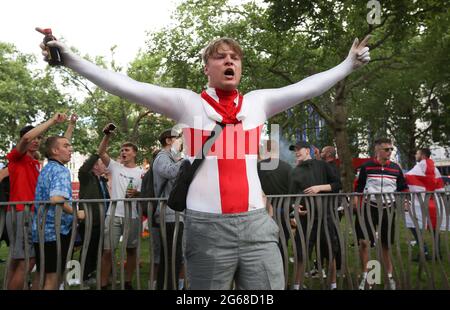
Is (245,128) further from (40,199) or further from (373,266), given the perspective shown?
(373,266)

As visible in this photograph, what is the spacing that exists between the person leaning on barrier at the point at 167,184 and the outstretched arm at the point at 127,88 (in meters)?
2.45

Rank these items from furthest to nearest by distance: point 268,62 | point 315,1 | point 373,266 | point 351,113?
1. point 351,113
2. point 268,62
3. point 315,1
4. point 373,266

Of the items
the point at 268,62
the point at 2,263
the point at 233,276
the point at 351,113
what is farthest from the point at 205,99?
the point at 351,113

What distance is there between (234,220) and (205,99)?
0.60m

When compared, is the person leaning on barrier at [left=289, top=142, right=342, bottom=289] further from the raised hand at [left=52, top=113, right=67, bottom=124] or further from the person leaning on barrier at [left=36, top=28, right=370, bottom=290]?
the person leaning on barrier at [left=36, top=28, right=370, bottom=290]

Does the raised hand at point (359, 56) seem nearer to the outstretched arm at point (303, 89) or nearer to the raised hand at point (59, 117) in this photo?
the outstretched arm at point (303, 89)

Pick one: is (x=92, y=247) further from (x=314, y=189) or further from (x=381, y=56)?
(x=381, y=56)

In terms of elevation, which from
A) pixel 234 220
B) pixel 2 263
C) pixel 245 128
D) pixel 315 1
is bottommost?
pixel 2 263

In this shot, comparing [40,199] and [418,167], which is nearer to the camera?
[40,199]

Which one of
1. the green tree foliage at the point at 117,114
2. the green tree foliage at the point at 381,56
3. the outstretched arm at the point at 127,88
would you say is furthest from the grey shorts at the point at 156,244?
the green tree foliage at the point at 117,114

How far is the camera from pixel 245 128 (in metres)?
2.65

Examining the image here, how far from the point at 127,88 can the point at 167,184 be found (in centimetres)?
350

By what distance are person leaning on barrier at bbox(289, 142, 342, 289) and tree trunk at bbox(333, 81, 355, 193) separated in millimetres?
14375
